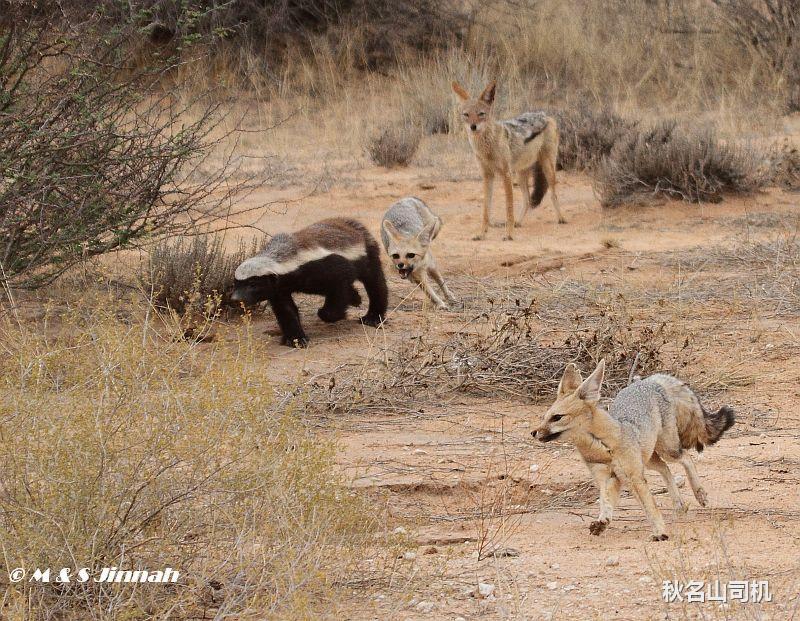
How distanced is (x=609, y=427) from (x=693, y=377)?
7.96ft

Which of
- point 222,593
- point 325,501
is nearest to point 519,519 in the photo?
point 325,501

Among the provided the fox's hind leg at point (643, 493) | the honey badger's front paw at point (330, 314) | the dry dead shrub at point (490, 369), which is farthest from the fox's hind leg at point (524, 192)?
the fox's hind leg at point (643, 493)

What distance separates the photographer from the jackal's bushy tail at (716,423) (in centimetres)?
558

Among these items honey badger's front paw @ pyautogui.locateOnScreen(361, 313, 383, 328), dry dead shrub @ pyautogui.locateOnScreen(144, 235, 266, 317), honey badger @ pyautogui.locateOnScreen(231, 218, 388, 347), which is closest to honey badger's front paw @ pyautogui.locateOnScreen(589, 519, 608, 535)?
honey badger @ pyautogui.locateOnScreen(231, 218, 388, 347)

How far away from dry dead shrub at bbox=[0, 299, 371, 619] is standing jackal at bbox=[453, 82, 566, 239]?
8282 millimetres

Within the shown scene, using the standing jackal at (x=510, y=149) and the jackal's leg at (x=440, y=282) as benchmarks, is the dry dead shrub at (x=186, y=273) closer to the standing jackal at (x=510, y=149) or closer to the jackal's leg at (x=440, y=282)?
the jackal's leg at (x=440, y=282)

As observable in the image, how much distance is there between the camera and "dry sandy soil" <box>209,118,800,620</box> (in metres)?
4.41

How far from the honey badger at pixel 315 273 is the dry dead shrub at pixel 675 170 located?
499 centimetres

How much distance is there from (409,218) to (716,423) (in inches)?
184

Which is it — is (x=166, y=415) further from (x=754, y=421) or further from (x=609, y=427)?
(x=754, y=421)

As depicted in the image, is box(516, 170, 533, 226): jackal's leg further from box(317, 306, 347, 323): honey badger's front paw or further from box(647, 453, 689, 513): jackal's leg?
box(647, 453, 689, 513): jackal's leg

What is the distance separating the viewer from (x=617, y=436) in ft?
16.6

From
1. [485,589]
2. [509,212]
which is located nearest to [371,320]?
[509,212]

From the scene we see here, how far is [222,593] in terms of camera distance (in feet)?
13.9
